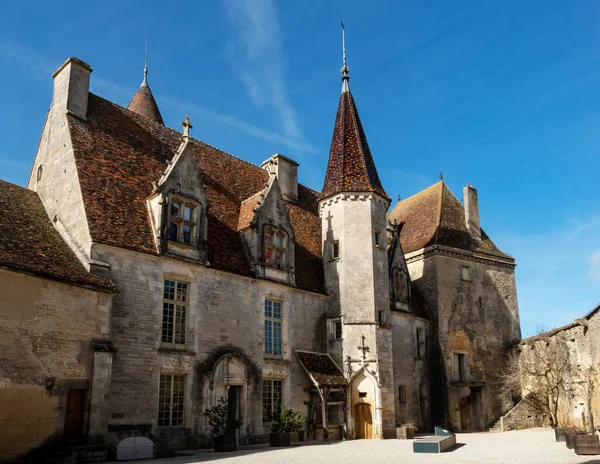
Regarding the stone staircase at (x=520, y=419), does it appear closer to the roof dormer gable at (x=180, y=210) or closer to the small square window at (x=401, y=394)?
the small square window at (x=401, y=394)

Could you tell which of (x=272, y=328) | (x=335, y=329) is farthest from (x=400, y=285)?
(x=272, y=328)

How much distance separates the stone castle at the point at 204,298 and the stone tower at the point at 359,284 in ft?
0.22

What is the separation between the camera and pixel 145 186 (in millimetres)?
18500

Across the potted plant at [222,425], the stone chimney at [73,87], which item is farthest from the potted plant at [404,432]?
the stone chimney at [73,87]

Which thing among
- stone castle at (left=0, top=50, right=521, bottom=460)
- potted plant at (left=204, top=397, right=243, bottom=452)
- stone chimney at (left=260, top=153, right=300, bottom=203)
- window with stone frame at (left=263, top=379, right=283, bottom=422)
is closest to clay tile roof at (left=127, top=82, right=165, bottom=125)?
stone castle at (left=0, top=50, right=521, bottom=460)

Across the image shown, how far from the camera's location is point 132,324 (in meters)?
15.6

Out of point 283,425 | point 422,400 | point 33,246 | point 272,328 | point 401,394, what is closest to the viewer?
point 33,246

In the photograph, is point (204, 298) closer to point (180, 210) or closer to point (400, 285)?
point (180, 210)

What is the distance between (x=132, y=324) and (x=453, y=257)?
18168 mm

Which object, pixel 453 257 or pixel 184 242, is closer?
pixel 184 242

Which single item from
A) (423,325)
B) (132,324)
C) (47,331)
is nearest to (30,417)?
(47,331)

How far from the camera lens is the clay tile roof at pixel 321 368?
19797mm

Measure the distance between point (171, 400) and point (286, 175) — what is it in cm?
1210

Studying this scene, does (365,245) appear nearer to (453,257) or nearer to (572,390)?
(453,257)
